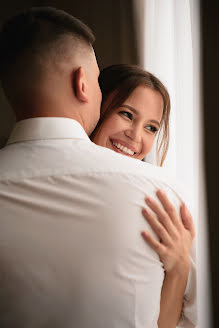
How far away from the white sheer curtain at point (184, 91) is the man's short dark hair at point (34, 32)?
43 cm

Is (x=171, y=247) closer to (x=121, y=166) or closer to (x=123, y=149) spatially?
(x=121, y=166)

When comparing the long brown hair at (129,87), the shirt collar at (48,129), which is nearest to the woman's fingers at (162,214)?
the shirt collar at (48,129)

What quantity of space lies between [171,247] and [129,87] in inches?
35.1

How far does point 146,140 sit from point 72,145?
0.78 m

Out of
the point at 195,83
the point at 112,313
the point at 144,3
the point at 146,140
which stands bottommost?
the point at 112,313

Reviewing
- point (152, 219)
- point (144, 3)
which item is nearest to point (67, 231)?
point (152, 219)

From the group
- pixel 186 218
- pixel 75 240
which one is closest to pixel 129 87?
pixel 186 218

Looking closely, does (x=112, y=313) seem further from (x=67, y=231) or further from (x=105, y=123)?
(x=105, y=123)

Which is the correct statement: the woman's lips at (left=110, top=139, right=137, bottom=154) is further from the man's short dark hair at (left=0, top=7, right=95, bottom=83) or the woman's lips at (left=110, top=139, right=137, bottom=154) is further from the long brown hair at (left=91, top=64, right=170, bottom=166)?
the man's short dark hair at (left=0, top=7, right=95, bottom=83)

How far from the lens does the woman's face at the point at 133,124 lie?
1.48m

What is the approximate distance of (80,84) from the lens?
834mm

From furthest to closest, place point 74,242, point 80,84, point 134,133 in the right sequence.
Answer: point 134,133, point 80,84, point 74,242

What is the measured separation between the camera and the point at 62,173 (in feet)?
2.38

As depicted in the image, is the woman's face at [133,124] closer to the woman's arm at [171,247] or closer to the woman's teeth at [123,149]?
the woman's teeth at [123,149]
